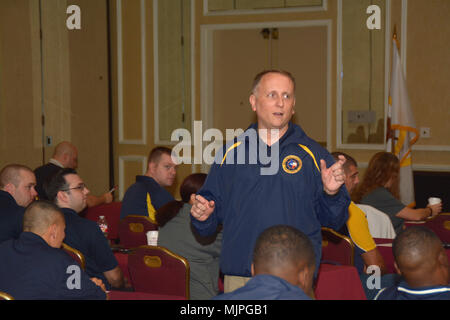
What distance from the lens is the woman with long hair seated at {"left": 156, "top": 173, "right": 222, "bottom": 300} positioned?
113 inches

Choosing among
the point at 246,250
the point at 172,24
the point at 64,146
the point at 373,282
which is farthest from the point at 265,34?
the point at 246,250

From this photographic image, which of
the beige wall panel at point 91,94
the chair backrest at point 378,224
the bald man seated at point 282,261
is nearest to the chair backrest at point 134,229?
the chair backrest at point 378,224

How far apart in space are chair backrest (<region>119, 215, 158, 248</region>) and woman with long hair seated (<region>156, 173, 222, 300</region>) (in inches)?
30.7

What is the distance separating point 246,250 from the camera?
6.11 feet

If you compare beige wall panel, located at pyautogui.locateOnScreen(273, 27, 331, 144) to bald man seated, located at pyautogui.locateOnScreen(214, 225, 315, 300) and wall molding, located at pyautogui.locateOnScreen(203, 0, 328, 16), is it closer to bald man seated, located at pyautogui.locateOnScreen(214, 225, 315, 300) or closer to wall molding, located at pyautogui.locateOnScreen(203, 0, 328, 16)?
wall molding, located at pyautogui.locateOnScreen(203, 0, 328, 16)

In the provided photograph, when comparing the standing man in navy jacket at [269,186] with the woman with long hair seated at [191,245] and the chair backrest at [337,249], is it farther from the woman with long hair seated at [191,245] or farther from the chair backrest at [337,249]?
the chair backrest at [337,249]

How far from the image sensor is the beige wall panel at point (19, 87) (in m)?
6.14

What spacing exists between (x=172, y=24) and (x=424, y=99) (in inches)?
143

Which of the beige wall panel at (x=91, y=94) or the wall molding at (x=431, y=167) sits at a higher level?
the beige wall panel at (x=91, y=94)

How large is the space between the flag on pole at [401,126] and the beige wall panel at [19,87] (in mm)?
4352

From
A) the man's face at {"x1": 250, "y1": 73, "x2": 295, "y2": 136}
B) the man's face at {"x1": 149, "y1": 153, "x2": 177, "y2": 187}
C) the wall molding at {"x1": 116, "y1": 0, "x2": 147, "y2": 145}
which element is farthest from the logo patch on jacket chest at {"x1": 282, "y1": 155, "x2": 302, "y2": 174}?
the wall molding at {"x1": 116, "y1": 0, "x2": 147, "y2": 145}

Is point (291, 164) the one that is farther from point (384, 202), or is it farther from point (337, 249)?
point (384, 202)
